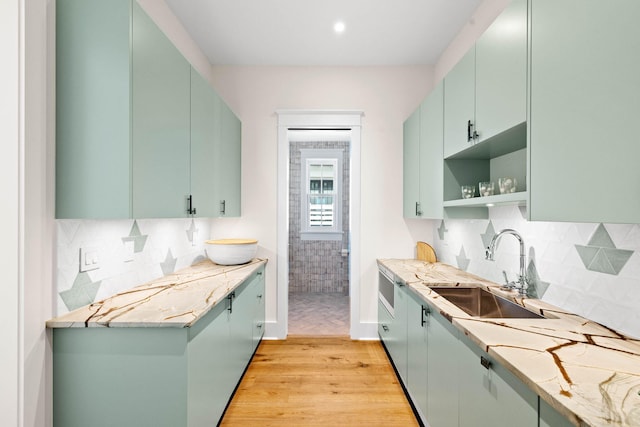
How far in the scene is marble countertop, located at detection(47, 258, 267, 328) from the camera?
4.40 ft

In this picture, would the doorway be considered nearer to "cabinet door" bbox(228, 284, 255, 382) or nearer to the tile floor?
the tile floor

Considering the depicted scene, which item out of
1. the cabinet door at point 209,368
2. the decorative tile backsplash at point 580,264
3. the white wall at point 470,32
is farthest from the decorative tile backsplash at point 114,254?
the white wall at point 470,32

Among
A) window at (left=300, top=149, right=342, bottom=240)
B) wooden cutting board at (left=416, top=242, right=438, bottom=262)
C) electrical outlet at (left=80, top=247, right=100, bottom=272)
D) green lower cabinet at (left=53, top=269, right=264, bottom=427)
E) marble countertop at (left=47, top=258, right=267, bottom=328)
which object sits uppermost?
window at (left=300, top=149, right=342, bottom=240)

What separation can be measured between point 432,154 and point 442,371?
153cm

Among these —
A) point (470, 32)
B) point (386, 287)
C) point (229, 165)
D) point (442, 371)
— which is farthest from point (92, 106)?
point (470, 32)

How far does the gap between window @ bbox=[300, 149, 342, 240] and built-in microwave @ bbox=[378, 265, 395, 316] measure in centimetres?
203

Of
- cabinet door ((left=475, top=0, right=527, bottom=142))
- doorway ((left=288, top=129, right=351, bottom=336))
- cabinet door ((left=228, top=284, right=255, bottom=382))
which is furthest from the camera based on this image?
doorway ((left=288, top=129, right=351, bottom=336))

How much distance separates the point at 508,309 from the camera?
1744 mm

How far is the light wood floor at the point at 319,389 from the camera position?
6.62ft

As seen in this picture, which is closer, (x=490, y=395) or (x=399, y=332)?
(x=490, y=395)

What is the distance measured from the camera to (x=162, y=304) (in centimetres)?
159

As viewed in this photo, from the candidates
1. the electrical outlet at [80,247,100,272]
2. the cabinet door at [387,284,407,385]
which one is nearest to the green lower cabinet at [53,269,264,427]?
the electrical outlet at [80,247,100,272]

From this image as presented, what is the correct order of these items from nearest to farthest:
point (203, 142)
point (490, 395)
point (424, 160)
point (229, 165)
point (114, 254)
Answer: point (490, 395)
point (114, 254)
point (203, 142)
point (424, 160)
point (229, 165)

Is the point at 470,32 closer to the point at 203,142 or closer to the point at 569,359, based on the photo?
the point at 203,142
